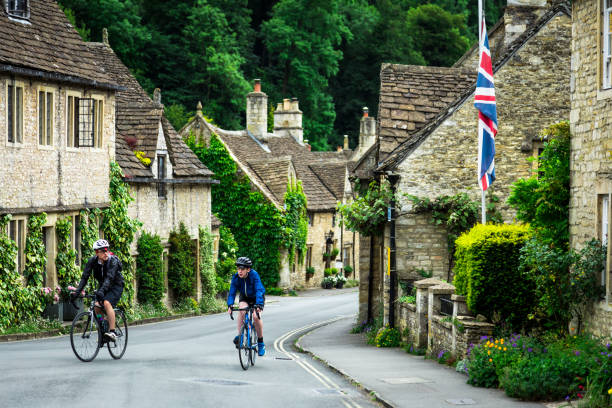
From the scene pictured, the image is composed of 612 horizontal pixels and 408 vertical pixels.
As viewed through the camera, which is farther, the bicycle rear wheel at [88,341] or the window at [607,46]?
the bicycle rear wheel at [88,341]

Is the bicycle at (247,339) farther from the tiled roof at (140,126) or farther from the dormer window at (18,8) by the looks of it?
the tiled roof at (140,126)

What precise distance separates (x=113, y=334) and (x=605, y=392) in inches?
310

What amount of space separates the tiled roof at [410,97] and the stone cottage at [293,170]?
979 inches

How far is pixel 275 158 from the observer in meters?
57.1

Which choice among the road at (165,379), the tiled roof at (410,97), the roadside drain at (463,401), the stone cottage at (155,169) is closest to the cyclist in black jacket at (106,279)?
the road at (165,379)

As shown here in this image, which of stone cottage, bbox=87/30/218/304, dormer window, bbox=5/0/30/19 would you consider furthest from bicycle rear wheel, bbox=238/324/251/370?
stone cottage, bbox=87/30/218/304

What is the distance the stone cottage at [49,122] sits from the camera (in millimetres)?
25828

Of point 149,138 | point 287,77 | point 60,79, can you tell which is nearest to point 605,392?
point 60,79

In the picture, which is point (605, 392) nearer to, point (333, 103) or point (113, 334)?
point (113, 334)

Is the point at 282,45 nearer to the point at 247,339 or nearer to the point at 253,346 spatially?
the point at 253,346

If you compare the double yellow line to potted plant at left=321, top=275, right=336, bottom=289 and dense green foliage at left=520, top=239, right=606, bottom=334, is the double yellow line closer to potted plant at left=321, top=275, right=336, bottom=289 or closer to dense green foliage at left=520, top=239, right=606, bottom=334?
dense green foliage at left=520, top=239, right=606, bottom=334

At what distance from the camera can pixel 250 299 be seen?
16.4 m

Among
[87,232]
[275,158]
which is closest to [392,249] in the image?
[87,232]

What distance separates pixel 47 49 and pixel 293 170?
3088 centimetres
